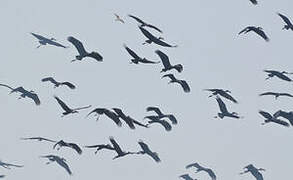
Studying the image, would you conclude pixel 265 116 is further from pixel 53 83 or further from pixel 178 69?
pixel 53 83

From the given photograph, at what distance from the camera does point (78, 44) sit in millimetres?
50031

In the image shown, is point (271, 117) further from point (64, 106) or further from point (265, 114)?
point (64, 106)

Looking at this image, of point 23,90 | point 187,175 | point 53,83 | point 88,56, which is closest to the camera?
point 88,56

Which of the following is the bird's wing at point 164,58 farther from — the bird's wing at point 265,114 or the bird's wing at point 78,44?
the bird's wing at point 265,114

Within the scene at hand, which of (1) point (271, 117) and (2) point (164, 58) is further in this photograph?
(1) point (271, 117)

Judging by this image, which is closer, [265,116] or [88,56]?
[88,56]

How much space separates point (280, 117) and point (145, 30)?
34.9 feet

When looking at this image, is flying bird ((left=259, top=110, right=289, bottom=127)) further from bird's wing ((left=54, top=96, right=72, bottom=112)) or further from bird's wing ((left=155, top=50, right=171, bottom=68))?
bird's wing ((left=54, top=96, right=72, bottom=112))

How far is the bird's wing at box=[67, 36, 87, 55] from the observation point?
A: 4975cm

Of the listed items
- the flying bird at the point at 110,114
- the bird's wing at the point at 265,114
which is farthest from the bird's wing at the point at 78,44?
the bird's wing at the point at 265,114

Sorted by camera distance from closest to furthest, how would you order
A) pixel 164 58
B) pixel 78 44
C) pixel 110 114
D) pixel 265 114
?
pixel 78 44
pixel 110 114
pixel 164 58
pixel 265 114

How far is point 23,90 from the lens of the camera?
57188 mm

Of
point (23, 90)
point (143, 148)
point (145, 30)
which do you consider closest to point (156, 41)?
point (145, 30)

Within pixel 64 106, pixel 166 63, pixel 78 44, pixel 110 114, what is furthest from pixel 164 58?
pixel 64 106
